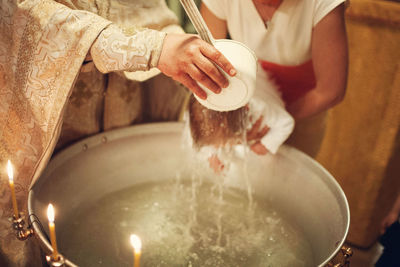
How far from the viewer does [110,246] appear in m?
1.25

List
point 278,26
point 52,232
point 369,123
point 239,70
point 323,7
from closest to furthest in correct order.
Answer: point 52,232
point 239,70
point 323,7
point 278,26
point 369,123

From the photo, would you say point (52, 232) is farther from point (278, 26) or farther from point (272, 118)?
point (278, 26)

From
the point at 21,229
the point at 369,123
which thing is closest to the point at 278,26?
the point at 369,123

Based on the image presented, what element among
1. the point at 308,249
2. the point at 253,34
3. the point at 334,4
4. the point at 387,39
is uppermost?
the point at 334,4

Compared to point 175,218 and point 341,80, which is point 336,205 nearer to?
point 341,80

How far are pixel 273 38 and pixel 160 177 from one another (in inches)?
26.9

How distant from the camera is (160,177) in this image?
62.5 inches

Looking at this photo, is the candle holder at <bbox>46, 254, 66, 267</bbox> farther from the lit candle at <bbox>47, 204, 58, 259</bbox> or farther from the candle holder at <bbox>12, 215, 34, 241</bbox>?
the candle holder at <bbox>12, 215, 34, 241</bbox>

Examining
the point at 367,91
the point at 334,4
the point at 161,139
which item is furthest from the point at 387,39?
the point at 161,139

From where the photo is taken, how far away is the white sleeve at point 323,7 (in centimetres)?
116

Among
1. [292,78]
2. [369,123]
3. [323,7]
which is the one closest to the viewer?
[323,7]

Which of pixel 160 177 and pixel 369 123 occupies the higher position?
pixel 160 177

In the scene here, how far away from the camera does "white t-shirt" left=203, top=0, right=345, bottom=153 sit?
1269 mm

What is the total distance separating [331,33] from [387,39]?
0.64m
